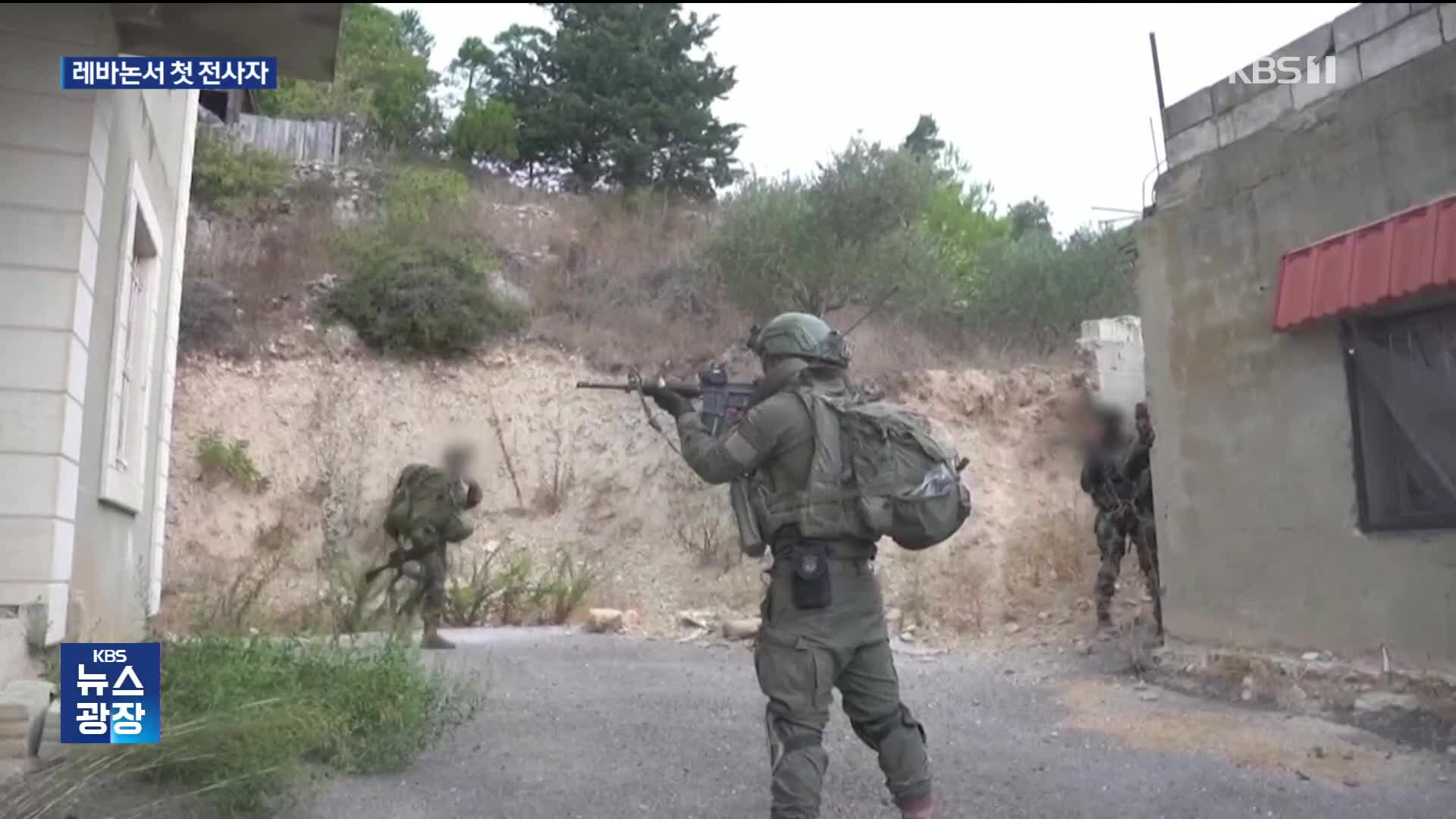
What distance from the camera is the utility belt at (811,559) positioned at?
344 centimetres

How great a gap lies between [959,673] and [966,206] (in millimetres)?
19613

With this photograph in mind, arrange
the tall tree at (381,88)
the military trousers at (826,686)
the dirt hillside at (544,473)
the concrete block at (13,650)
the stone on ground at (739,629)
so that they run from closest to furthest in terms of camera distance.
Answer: the military trousers at (826,686) → the concrete block at (13,650) → the stone on ground at (739,629) → the dirt hillside at (544,473) → the tall tree at (381,88)

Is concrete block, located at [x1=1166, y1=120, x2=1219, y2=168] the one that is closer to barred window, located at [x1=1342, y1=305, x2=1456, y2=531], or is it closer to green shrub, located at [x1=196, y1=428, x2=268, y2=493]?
barred window, located at [x1=1342, y1=305, x2=1456, y2=531]

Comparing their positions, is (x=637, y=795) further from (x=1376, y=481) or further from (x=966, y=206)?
(x=966, y=206)

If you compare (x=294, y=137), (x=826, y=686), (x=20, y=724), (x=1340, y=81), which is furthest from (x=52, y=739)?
(x=294, y=137)

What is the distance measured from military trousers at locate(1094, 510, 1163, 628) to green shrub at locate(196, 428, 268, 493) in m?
9.51

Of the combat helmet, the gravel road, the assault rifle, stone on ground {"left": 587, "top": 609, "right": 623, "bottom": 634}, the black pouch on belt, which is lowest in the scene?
the gravel road

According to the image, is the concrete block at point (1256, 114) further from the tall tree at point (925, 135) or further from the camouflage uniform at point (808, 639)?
the tall tree at point (925, 135)

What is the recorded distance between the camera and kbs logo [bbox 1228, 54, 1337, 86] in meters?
5.93

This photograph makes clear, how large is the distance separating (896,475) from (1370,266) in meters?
3.17

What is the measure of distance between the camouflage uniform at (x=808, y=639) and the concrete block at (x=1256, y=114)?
13.1ft

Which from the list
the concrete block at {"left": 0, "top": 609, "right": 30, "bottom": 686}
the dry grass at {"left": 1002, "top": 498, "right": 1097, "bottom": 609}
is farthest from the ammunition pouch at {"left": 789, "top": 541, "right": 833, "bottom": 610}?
the dry grass at {"left": 1002, "top": 498, "right": 1097, "bottom": 609}

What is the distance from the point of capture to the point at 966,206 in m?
25.3
